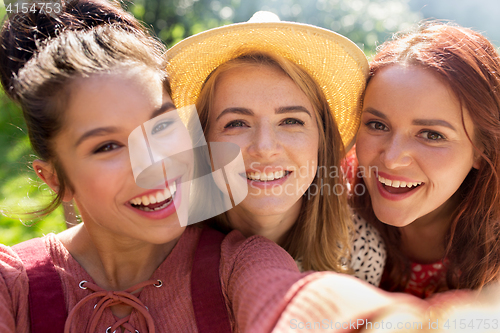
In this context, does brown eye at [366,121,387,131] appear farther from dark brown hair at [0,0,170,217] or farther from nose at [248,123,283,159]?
dark brown hair at [0,0,170,217]

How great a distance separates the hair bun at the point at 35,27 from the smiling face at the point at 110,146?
1.18 ft

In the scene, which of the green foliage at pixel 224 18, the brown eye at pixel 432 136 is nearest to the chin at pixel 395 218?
the brown eye at pixel 432 136

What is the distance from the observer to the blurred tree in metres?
6.00

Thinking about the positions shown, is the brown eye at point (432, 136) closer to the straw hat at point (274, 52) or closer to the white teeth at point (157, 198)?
the straw hat at point (274, 52)

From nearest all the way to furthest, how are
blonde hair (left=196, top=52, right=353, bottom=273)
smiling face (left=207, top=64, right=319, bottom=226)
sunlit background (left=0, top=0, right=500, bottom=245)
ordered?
smiling face (left=207, top=64, right=319, bottom=226), blonde hair (left=196, top=52, right=353, bottom=273), sunlit background (left=0, top=0, right=500, bottom=245)

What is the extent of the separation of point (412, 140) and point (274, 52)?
2.94ft

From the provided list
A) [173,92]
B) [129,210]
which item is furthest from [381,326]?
[173,92]

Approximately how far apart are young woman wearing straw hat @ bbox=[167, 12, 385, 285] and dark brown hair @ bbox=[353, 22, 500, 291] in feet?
1.17

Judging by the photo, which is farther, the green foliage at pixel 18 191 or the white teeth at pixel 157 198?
the green foliage at pixel 18 191

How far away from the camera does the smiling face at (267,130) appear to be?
6.57 feet

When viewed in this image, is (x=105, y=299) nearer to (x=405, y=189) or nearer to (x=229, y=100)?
(x=229, y=100)

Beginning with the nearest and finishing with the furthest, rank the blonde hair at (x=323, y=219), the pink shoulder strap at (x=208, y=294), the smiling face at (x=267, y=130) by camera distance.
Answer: the pink shoulder strap at (x=208, y=294), the smiling face at (x=267, y=130), the blonde hair at (x=323, y=219)

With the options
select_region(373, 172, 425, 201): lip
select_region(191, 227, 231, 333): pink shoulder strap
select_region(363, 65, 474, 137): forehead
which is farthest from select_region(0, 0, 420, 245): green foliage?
select_region(373, 172, 425, 201): lip

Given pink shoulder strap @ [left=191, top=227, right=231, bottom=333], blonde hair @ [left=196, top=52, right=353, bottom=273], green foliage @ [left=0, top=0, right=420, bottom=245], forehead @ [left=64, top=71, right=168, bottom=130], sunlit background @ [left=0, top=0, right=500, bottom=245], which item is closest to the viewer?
forehead @ [left=64, top=71, right=168, bottom=130]
